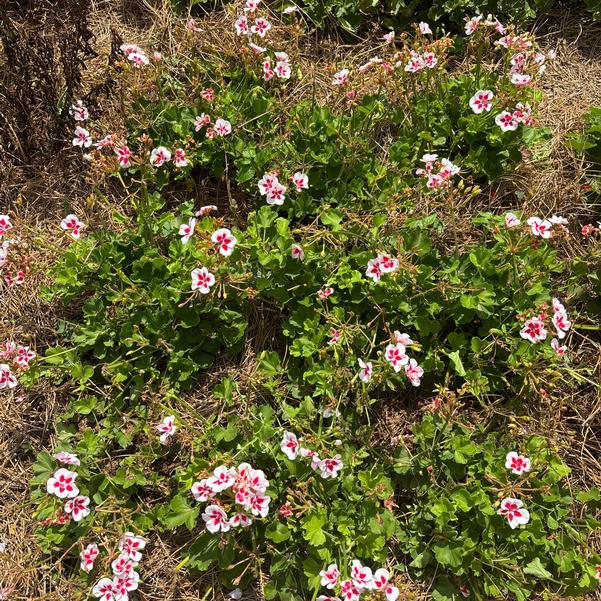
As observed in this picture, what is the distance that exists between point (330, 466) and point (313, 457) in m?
0.09

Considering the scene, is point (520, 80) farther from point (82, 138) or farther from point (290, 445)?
point (82, 138)

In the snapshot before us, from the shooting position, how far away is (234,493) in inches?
94.6

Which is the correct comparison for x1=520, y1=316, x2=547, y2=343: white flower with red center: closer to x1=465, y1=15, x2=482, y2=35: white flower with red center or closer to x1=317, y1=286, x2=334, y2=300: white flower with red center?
x1=317, y1=286, x2=334, y2=300: white flower with red center

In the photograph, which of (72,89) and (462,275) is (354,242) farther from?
(72,89)

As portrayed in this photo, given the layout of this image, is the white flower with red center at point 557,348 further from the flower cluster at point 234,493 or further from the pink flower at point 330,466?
the flower cluster at point 234,493

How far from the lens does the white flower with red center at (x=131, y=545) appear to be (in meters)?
2.60

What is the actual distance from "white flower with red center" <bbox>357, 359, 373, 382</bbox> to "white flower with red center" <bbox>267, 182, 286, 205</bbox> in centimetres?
101

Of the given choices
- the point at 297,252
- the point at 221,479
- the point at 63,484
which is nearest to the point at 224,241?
the point at 297,252

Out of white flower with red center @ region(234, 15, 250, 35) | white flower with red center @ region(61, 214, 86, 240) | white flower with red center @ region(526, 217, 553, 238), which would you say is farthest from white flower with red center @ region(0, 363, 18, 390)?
white flower with red center @ region(526, 217, 553, 238)

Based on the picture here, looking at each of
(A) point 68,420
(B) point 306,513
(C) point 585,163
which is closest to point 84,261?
(A) point 68,420

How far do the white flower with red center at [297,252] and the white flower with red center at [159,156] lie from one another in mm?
978

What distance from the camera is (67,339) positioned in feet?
10.0

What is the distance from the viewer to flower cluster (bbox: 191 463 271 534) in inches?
92.7

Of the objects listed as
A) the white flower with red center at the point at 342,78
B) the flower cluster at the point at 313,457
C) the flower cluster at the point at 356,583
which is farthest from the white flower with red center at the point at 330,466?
the white flower with red center at the point at 342,78
